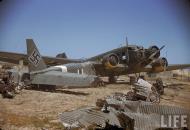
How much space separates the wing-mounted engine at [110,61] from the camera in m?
22.2

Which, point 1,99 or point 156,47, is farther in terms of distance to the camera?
point 156,47

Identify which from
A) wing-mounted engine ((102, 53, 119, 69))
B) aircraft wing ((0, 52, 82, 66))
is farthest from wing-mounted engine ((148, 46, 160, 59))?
aircraft wing ((0, 52, 82, 66))

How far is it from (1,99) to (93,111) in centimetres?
581

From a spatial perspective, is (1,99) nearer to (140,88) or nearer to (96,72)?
(140,88)

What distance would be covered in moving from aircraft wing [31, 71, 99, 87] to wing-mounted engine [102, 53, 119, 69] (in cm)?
526

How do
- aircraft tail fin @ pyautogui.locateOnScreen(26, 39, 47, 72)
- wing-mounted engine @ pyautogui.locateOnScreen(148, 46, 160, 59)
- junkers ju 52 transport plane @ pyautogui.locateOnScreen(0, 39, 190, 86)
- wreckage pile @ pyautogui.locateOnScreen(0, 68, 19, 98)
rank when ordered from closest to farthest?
wreckage pile @ pyautogui.locateOnScreen(0, 68, 19, 98)
aircraft tail fin @ pyautogui.locateOnScreen(26, 39, 47, 72)
junkers ju 52 transport plane @ pyautogui.locateOnScreen(0, 39, 190, 86)
wing-mounted engine @ pyautogui.locateOnScreen(148, 46, 160, 59)

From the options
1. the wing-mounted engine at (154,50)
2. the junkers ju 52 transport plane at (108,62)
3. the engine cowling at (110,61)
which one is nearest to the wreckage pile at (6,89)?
the junkers ju 52 transport plane at (108,62)

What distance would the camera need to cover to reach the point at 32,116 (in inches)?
418

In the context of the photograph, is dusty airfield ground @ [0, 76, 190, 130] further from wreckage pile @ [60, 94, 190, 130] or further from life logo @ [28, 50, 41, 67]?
life logo @ [28, 50, 41, 67]

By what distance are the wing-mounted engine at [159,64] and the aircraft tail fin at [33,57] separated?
9.75 m

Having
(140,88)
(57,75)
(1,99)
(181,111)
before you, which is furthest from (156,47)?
(181,111)

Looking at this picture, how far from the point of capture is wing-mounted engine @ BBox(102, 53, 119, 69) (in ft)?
72.8

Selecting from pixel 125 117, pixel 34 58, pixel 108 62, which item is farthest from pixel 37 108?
pixel 108 62

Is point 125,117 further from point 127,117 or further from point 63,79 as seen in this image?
point 63,79
